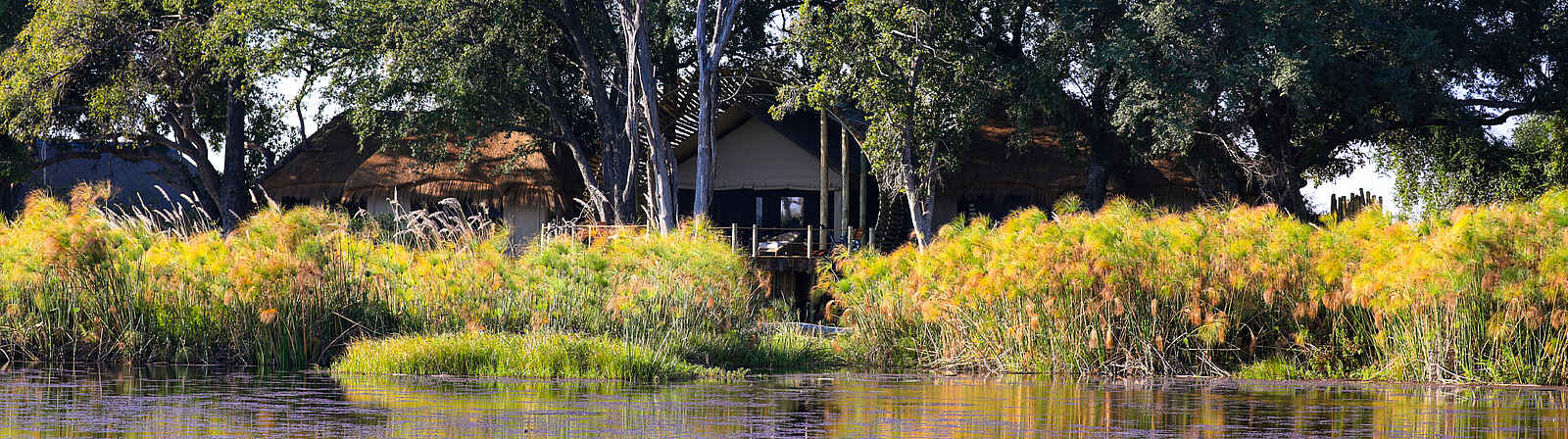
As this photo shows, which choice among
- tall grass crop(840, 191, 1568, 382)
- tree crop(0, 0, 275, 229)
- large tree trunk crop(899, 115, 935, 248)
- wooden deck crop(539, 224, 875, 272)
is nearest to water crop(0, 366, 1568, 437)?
tall grass crop(840, 191, 1568, 382)

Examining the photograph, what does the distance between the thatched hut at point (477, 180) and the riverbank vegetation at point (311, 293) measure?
56.5 feet

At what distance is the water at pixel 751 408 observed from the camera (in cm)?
927

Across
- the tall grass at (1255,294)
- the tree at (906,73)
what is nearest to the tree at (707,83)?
the tree at (906,73)

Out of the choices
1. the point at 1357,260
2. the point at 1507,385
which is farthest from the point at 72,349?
the point at 1507,385

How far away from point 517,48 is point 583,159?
2743mm

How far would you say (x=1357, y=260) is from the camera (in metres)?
12.9

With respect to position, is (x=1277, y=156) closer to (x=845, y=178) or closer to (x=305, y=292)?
(x=845, y=178)

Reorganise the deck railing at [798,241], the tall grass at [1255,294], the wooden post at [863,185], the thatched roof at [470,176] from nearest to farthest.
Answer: the tall grass at [1255,294] < the deck railing at [798,241] < the wooden post at [863,185] < the thatched roof at [470,176]

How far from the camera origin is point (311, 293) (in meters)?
13.9

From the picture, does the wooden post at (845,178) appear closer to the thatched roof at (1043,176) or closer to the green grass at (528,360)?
the thatched roof at (1043,176)

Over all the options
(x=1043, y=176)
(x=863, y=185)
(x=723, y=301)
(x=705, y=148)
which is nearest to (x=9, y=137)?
(x=705, y=148)

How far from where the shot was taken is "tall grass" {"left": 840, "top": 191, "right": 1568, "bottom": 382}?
12.0m

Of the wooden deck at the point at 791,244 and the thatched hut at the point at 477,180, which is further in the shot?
the thatched hut at the point at 477,180

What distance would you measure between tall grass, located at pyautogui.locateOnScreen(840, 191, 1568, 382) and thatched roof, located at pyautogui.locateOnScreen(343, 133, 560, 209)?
18.7 meters
